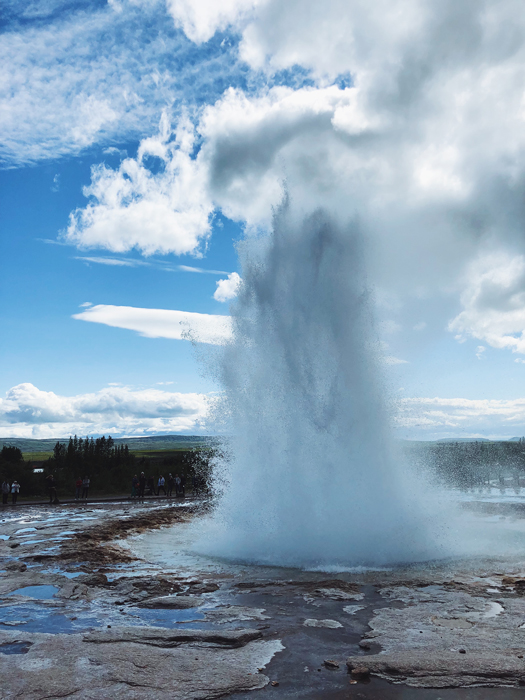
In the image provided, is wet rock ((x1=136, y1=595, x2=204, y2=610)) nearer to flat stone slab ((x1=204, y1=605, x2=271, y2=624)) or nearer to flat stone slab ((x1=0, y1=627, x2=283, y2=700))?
flat stone slab ((x1=204, y1=605, x2=271, y2=624))

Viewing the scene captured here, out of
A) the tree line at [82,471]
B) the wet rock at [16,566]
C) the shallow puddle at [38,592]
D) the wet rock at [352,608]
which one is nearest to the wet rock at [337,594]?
the wet rock at [352,608]

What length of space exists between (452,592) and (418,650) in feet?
10.3

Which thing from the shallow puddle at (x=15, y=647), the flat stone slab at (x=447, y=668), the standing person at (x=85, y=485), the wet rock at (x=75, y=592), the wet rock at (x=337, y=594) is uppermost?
the flat stone slab at (x=447, y=668)

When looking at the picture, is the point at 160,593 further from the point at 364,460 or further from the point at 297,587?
the point at 364,460

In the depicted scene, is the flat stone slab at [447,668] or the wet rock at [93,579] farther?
the wet rock at [93,579]

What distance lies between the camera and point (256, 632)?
661cm

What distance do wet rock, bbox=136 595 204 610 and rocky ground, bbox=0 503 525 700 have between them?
1.3 inches

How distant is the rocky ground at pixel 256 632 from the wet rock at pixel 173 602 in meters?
0.03

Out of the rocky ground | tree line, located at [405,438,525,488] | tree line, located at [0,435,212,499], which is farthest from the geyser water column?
tree line, located at [405,438,525,488]

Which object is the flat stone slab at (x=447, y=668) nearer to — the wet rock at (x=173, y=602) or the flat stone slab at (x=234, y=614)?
the flat stone slab at (x=234, y=614)

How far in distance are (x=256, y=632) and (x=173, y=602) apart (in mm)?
2059

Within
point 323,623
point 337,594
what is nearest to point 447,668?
point 323,623

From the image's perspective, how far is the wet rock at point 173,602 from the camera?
7.95 meters

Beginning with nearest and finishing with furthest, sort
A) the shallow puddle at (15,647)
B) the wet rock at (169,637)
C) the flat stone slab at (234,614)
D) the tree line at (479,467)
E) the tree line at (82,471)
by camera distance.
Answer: the shallow puddle at (15,647) → the wet rock at (169,637) → the flat stone slab at (234,614) → the tree line at (82,471) → the tree line at (479,467)
